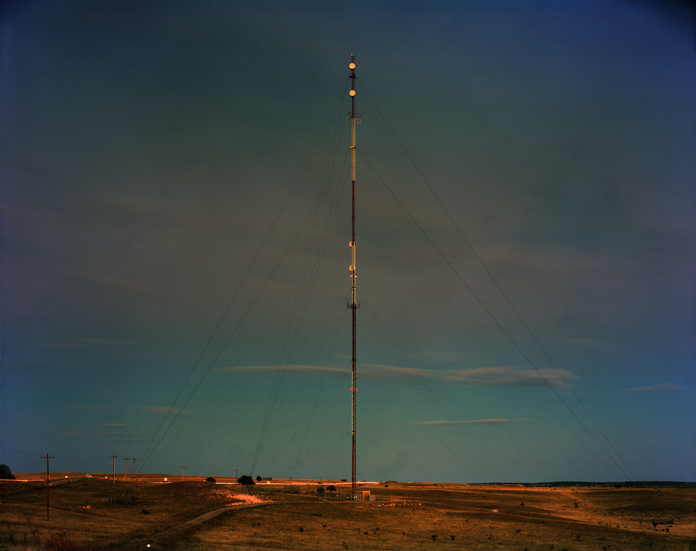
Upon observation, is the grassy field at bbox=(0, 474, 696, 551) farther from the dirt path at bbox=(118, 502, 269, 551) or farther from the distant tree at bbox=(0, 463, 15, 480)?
the distant tree at bbox=(0, 463, 15, 480)

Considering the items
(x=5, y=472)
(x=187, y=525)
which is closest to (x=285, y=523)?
(x=187, y=525)

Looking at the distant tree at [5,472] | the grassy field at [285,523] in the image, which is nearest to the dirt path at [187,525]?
the grassy field at [285,523]

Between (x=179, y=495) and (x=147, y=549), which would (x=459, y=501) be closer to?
(x=179, y=495)

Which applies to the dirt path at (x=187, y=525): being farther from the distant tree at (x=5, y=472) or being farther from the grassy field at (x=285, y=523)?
the distant tree at (x=5, y=472)

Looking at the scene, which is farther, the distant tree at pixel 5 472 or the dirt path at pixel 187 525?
the distant tree at pixel 5 472

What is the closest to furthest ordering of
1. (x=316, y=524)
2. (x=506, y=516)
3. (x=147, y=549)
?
(x=147, y=549), (x=316, y=524), (x=506, y=516)

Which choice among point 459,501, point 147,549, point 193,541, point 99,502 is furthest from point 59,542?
point 459,501

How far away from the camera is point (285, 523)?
47.3 m

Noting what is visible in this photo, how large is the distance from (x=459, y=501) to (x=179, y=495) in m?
31.1

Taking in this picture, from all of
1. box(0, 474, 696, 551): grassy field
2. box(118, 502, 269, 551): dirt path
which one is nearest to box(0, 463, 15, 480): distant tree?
box(0, 474, 696, 551): grassy field

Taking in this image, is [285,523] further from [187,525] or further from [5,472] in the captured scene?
[5,472]

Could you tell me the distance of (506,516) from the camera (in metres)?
54.8

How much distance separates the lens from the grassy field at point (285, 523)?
39906 mm

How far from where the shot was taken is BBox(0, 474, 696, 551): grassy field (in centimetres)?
3991
